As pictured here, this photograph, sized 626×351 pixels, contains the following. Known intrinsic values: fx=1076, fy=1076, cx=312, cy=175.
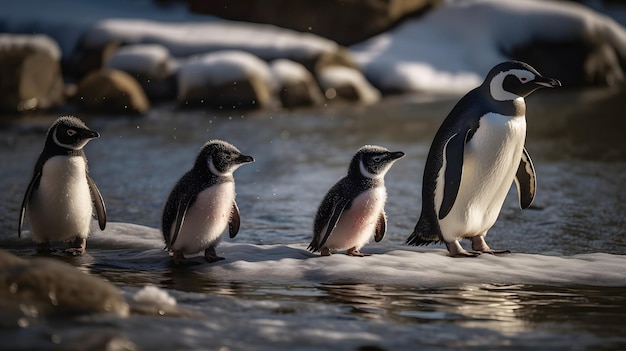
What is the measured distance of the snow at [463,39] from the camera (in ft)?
54.7

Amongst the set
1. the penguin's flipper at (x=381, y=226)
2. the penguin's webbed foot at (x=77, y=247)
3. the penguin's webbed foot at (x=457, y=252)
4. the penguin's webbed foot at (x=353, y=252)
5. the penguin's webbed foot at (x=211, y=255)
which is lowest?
the penguin's webbed foot at (x=77, y=247)

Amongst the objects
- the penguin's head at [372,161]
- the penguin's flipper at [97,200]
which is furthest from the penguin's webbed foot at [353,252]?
the penguin's flipper at [97,200]

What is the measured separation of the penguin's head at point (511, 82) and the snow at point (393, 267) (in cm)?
79

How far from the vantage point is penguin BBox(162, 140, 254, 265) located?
492cm

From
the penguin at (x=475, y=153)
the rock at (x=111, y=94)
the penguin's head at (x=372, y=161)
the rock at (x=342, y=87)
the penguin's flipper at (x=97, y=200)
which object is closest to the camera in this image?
the penguin's head at (x=372, y=161)

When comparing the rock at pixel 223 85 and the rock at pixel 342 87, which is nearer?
the rock at pixel 223 85

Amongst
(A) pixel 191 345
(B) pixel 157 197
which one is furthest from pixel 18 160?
(A) pixel 191 345

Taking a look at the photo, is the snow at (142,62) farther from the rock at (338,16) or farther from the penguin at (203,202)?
the penguin at (203,202)

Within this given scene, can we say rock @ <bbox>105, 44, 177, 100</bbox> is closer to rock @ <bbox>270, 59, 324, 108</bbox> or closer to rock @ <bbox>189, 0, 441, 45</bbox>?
rock @ <bbox>270, 59, 324, 108</bbox>

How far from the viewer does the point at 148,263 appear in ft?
16.8

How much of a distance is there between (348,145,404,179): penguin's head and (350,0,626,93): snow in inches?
445

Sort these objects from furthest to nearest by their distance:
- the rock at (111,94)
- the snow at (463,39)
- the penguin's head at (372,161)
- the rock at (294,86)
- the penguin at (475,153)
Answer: the snow at (463,39) < the rock at (294,86) < the rock at (111,94) < the penguin at (475,153) < the penguin's head at (372,161)

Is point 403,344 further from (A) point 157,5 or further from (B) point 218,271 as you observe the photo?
(A) point 157,5

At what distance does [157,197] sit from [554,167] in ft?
11.2
